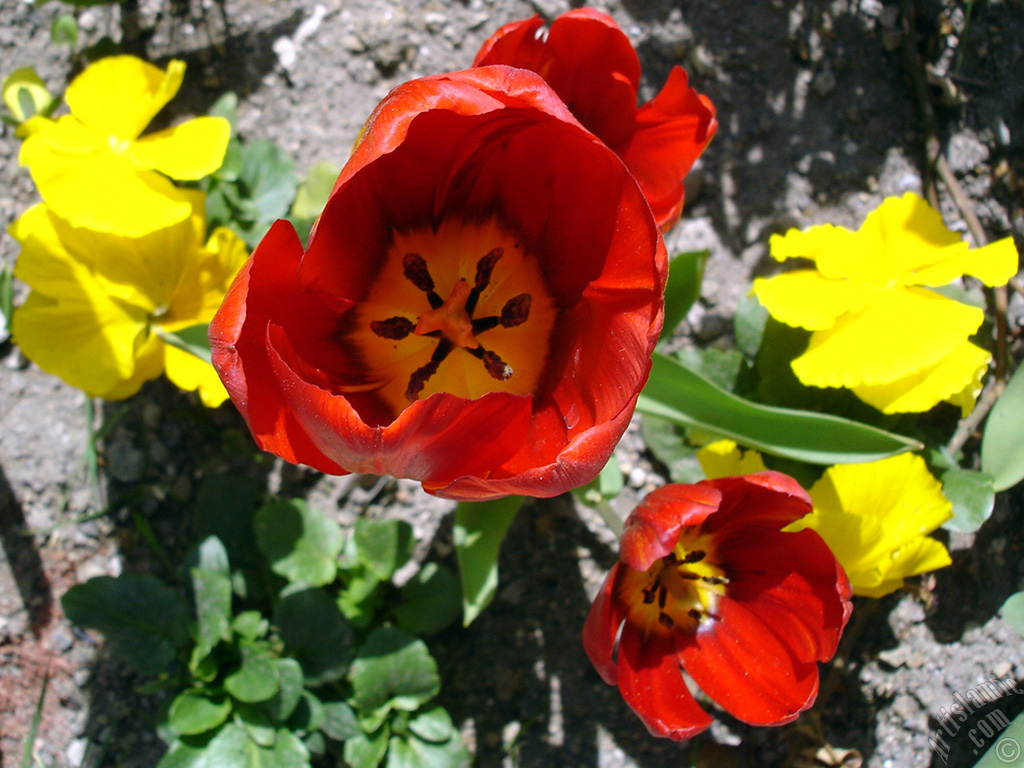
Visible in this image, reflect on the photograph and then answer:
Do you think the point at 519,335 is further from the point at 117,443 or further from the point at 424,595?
the point at 117,443

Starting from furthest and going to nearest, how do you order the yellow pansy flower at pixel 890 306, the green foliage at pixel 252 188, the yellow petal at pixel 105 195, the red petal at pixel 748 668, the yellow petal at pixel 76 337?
the green foliage at pixel 252 188 < the yellow petal at pixel 76 337 < the yellow petal at pixel 105 195 < the yellow pansy flower at pixel 890 306 < the red petal at pixel 748 668

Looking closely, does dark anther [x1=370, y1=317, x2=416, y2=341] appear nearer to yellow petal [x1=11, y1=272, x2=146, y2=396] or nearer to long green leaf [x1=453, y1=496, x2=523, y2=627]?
long green leaf [x1=453, y1=496, x2=523, y2=627]

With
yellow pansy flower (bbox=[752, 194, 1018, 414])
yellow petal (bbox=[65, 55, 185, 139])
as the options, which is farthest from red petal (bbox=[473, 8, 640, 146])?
yellow petal (bbox=[65, 55, 185, 139])

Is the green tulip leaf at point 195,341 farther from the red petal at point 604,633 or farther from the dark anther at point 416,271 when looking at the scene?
the red petal at point 604,633

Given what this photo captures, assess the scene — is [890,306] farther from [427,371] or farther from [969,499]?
[427,371]

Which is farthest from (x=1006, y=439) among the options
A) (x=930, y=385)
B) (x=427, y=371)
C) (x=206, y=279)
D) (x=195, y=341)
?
(x=206, y=279)

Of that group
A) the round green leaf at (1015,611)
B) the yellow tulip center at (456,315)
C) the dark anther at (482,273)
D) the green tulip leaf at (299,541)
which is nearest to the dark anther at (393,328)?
the yellow tulip center at (456,315)
